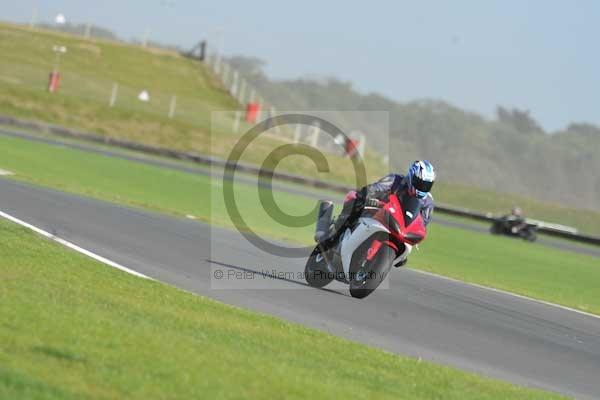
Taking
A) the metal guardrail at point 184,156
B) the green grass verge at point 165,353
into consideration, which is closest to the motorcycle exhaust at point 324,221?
the green grass verge at point 165,353

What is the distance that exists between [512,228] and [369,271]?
74.2 ft

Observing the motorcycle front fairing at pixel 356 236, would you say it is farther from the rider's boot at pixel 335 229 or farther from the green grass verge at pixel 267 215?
the green grass verge at pixel 267 215

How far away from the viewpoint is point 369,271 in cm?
1153

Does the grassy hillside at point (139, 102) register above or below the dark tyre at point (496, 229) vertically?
above

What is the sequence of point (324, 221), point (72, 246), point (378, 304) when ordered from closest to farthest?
point (378, 304), point (72, 246), point (324, 221)

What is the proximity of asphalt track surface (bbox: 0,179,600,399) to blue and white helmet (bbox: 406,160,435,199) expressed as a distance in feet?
4.26

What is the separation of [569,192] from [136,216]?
2658 inches

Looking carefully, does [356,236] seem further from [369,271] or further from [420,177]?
[420,177]

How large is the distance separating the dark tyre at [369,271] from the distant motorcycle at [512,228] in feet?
72.3

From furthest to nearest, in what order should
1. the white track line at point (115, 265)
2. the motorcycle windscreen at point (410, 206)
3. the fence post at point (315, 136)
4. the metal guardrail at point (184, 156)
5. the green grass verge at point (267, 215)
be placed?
the fence post at point (315, 136) < the metal guardrail at point (184, 156) < the green grass verge at point (267, 215) < the motorcycle windscreen at point (410, 206) < the white track line at point (115, 265)

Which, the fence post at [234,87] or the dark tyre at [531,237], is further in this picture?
the fence post at [234,87]

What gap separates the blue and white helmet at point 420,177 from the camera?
10969 millimetres

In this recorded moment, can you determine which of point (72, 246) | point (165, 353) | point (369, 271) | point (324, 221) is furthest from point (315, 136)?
point (165, 353)

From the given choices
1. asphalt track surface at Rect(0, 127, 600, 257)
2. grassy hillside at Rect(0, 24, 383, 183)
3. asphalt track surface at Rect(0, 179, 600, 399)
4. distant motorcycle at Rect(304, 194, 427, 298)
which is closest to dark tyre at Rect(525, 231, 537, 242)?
asphalt track surface at Rect(0, 127, 600, 257)
